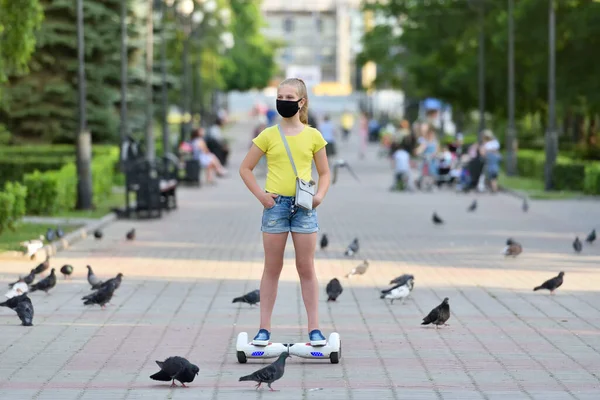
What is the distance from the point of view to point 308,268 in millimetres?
10078

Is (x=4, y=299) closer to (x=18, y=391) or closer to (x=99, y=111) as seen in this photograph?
(x=18, y=391)

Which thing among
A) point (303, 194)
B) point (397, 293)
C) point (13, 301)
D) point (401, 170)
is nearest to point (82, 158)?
point (401, 170)

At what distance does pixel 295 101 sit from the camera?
9914 millimetres

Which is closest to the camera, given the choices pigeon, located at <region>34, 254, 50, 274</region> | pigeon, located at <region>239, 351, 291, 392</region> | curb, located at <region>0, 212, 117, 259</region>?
pigeon, located at <region>239, 351, 291, 392</region>

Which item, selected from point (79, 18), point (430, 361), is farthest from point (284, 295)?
point (79, 18)

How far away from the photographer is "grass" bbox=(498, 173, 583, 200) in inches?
1308

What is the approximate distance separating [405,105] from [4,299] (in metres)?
77.7

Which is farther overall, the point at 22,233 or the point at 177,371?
the point at 22,233

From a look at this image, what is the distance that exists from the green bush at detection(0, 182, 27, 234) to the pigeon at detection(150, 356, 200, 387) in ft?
38.0

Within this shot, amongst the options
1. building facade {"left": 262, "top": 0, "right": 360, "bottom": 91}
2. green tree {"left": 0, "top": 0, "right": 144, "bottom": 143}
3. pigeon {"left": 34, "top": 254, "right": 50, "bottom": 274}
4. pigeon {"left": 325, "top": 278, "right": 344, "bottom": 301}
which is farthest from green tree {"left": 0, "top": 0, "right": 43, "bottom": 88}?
building facade {"left": 262, "top": 0, "right": 360, "bottom": 91}

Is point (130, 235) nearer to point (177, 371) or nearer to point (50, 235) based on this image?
point (50, 235)

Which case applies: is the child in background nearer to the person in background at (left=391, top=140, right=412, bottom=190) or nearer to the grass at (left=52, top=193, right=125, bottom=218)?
the person in background at (left=391, top=140, right=412, bottom=190)

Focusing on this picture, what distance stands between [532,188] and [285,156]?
89.7 ft

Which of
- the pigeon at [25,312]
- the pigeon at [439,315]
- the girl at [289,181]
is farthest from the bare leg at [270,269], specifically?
the pigeon at [25,312]
